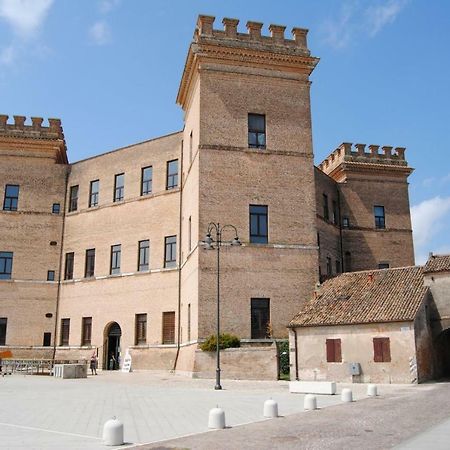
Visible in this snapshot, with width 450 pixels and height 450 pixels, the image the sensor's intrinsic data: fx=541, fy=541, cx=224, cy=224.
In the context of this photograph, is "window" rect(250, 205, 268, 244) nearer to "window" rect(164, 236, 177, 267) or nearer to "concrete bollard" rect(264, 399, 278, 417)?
"window" rect(164, 236, 177, 267)

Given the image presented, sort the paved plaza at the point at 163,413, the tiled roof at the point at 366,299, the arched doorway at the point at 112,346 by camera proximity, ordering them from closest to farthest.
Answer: the paved plaza at the point at 163,413
the tiled roof at the point at 366,299
the arched doorway at the point at 112,346

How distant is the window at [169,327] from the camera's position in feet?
111

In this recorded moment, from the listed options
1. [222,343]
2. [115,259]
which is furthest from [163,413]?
[115,259]

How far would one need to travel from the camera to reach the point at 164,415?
13609 millimetres

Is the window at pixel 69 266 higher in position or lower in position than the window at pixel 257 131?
lower

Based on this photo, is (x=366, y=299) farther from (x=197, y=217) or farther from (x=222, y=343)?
(x=197, y=217)

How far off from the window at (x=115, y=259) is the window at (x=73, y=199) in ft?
17.0

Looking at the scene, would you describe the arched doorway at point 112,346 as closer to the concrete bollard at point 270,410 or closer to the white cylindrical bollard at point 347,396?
the white cylindrical bollard at point 347,396

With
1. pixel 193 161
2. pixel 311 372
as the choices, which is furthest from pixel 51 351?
pixel 311 372

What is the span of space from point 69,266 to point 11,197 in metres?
6.75

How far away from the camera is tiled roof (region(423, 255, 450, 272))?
25.3m

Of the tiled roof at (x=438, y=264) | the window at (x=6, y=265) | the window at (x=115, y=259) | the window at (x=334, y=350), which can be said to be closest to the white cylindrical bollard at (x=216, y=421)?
the window at (x=334, y=350)

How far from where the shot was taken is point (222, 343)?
2622cm

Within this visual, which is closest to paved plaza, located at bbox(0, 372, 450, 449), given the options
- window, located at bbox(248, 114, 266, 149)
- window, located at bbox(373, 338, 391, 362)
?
window, located at bbox(373, 338, 391, 362)
